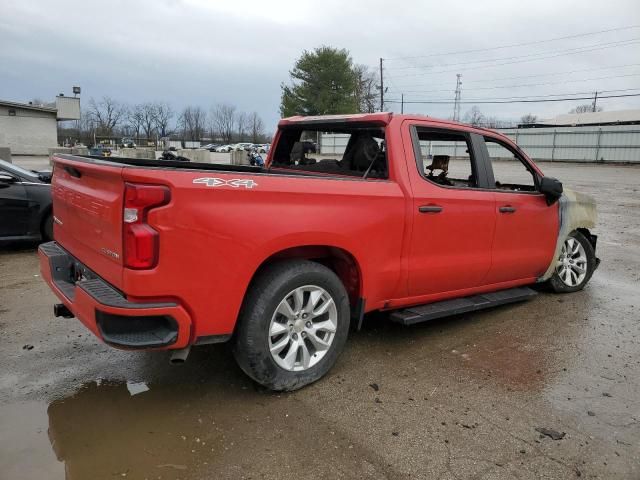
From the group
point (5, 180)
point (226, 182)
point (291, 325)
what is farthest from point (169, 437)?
point (5, 180)

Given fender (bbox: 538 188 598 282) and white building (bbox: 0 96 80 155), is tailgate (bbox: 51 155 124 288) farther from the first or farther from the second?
white building (bbox: 0 96 80 155)

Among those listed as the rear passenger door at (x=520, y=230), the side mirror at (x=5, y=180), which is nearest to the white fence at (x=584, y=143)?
the rear passenger door at (x=520, y=230)

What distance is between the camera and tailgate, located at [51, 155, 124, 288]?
280 cm

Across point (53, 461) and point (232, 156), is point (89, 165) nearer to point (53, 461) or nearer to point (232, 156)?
point (53, 461)

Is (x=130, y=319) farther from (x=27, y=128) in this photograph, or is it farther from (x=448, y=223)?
(x=27, y=128)

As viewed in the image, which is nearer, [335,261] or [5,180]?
[335,261]

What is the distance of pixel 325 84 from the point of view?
55.1m

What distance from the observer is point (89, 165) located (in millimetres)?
3072

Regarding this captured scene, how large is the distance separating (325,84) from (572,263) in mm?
52122

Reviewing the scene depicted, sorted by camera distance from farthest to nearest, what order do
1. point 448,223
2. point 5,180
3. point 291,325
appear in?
point 5,180 → point 448,223 → point 291,325

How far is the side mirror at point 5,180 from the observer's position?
708cm

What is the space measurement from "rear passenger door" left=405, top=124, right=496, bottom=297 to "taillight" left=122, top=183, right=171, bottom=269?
6.39ft

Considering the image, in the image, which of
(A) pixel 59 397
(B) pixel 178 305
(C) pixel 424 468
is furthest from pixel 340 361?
(A) pixel 59 397

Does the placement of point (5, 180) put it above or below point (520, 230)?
above
